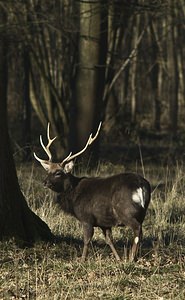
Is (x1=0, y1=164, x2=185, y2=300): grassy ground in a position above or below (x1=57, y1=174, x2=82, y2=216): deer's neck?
below

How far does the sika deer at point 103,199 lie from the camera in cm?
848

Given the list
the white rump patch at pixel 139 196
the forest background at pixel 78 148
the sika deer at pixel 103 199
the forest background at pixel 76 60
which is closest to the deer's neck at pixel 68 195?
the sika deer at pixel 103 199

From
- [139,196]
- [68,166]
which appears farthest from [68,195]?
[139,196]

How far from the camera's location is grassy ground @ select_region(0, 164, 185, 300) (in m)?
7.13

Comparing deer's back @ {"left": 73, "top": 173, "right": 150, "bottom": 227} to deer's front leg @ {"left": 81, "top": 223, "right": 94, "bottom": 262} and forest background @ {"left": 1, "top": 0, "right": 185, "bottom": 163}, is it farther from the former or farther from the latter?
forest background @ {"left": 1, "top": 0, "right": 185, "bottom": 163}

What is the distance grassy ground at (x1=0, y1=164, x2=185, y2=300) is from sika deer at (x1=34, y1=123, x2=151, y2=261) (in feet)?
1.03

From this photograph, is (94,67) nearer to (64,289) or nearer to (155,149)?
(155,149)

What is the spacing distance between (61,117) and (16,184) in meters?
12.0

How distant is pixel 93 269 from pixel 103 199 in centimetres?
104

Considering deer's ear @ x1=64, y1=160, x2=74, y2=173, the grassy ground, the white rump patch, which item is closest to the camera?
the grassy ground

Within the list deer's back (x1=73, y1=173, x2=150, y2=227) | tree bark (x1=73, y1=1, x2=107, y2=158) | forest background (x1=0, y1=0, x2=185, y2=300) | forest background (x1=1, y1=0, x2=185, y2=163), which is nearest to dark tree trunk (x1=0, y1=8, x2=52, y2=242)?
forest background (x1=0, y1=0, x2=185, y2=300)

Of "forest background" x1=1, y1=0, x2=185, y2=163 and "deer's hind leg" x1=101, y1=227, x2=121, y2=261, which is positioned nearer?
"deer's hind leg" x1=101, y1=227, x2=121, y2=261

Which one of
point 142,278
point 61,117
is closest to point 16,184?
point 142,278

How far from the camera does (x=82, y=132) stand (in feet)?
58.9
